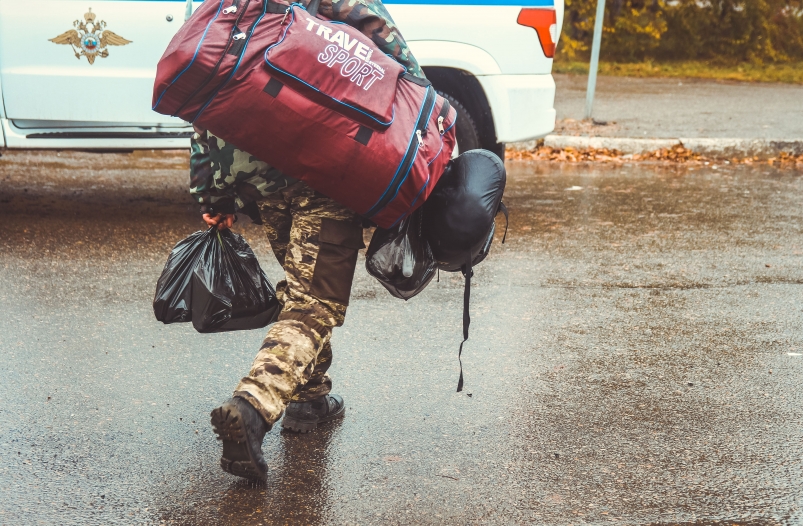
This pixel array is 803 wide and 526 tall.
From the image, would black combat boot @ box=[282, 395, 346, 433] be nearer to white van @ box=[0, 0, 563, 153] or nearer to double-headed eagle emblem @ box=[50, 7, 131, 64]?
white van @ box=[0, 0, 563, 153]

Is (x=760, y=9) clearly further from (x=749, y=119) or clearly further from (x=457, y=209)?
(x=457, y=209)

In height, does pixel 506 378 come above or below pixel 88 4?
below

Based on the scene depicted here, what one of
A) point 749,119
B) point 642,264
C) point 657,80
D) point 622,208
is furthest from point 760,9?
point 642,264

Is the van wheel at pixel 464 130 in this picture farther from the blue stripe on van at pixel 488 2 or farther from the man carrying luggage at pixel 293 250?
the man carrying luggage at pixel 293 250

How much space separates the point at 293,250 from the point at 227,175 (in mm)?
309

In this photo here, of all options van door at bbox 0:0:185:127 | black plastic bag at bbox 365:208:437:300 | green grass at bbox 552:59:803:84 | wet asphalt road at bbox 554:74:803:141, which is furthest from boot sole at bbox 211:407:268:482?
green grass at bbox 552:59:803:84

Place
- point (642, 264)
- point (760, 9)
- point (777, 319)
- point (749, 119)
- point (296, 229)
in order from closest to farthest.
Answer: point (296, 229) → point (777, 319) → point (642, 264) → point (749, 119) → point (760, 9)

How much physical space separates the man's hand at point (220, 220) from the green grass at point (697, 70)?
14403 millimetres

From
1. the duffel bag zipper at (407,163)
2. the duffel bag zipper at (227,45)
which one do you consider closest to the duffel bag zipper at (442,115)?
the duffel bag zipper at (407,163)

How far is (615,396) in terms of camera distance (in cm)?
365

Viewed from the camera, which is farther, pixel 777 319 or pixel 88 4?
pixel 88 4

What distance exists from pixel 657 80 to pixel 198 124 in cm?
1495

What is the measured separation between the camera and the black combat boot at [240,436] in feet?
8.59

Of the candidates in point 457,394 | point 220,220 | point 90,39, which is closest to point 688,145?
point 90,39
